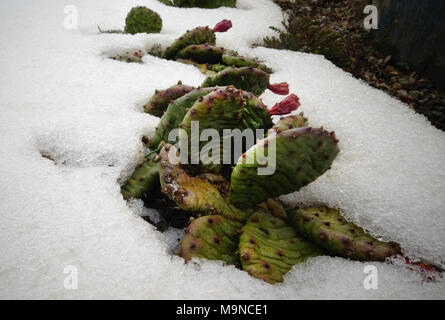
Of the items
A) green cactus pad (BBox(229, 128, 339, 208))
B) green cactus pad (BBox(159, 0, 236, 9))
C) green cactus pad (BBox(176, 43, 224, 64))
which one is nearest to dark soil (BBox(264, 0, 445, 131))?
green cactus pad (BBox(159, 0, 236, 9))

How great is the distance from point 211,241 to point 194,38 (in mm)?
1489

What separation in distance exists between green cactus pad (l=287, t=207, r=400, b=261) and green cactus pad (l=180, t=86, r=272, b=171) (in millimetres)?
385

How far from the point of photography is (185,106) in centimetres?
128

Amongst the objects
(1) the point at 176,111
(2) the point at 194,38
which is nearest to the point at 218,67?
(2) the point at 194,38

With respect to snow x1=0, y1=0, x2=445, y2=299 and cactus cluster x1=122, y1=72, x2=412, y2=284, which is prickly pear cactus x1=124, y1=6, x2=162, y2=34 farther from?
cactus cluster x1=122, y1=72, x2=412, y2=284

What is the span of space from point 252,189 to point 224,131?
9.8 inches

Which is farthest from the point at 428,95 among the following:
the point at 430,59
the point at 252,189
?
the point at 252,189

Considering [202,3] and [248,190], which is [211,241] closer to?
[248,190]

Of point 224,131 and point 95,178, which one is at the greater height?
point 224,131

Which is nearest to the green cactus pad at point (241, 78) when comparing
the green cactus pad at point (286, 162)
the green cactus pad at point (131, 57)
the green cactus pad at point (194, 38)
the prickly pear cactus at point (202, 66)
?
the green cactus pad at point (286, 162)

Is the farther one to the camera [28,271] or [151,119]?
[151,119]
